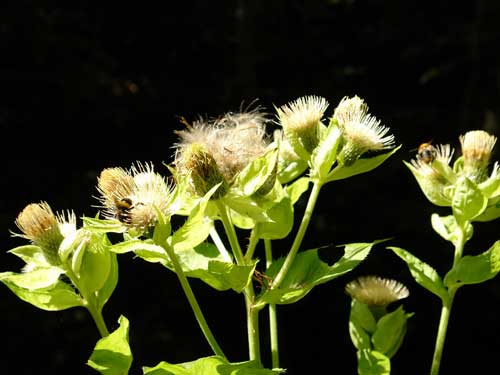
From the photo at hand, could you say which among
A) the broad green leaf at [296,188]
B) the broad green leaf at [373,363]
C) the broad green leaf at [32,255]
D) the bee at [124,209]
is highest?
the broad green leaf at [296,188]

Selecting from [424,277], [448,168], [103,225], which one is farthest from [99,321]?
[448,168]

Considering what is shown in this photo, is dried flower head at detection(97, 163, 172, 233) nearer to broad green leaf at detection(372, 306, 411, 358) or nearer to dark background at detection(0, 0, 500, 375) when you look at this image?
broad green leaf at detection(372, 306, 411, 358)

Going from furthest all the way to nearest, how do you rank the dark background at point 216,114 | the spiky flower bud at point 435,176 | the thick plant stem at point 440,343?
the dark background at point 216,114, the spiky flower bud at point 435,176, the thick plant stem at point 440,343

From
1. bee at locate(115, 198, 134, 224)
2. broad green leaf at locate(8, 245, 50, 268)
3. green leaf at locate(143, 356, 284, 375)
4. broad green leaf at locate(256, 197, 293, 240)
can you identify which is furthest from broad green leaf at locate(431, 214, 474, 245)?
broad green leaf at locate(8, 245, 50, 268)

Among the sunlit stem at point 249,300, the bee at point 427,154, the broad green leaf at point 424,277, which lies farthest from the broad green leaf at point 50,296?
the bee at point 427,154

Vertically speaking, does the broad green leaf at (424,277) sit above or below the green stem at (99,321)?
above

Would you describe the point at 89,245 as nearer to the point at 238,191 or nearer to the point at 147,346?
the point at 238,191

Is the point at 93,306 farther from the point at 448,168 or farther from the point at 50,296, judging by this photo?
the point at 448,168

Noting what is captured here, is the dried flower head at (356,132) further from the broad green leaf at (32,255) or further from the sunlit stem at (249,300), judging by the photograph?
the broad green leaf at (32,255)
